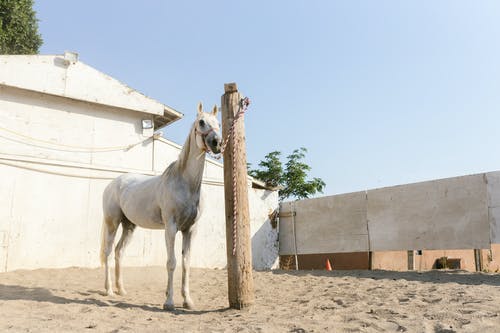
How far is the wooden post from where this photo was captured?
4629 millimetres

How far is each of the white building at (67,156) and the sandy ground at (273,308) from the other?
209cm

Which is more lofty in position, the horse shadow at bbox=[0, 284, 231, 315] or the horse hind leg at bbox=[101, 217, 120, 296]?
the horse hind leg at bbox=[101, 217, 120, 296]

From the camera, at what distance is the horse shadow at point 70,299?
15.7 ft

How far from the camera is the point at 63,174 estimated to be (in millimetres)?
9414

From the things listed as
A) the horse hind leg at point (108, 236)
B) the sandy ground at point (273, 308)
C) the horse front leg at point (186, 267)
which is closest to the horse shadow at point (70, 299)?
the sandy ground at point (273, 308)

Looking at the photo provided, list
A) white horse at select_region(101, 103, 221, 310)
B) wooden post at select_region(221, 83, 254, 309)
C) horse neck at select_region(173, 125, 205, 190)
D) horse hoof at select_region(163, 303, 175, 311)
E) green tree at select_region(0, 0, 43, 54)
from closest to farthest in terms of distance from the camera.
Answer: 1. wooden post at select_region(221, 83, 254, 309)
2. horse hoof at select_region(163, 303, 175, 311)
3. white horse at select_region(101, 103, 221, 310)
4. horse neck at select_region(173, 125, 205, 190)
5. green tree at select_region(0, 0, 43, 54)

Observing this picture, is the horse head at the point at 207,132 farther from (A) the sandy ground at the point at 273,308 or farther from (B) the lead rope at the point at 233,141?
(A) the sandy ground at the point at 273,308

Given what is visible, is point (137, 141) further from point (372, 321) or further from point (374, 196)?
point (372, 321)

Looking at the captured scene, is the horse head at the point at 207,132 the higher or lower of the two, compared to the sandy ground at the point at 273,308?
higher

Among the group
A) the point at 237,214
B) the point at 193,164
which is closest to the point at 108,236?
the point at 193,164

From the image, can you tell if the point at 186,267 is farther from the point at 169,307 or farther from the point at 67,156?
the point at 67,156

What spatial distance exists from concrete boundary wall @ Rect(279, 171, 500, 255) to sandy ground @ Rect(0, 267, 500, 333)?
61.9 inches

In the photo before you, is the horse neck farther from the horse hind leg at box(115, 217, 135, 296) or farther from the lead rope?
the horse hind leg at box(115, 217, 135, 296)

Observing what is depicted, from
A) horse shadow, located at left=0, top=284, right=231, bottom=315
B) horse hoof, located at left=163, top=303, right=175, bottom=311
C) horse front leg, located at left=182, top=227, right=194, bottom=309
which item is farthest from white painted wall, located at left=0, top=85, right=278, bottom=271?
horse hoof, located at left=163, top=303, right=175, bottom=311
